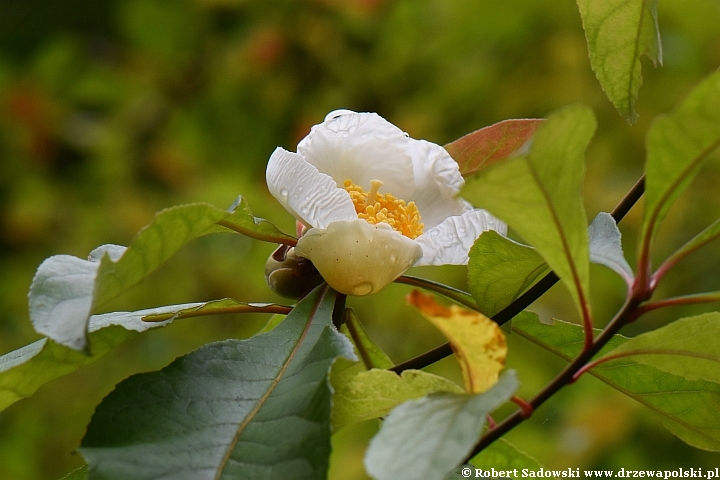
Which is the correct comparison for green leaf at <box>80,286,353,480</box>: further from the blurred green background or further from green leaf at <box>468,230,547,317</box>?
the blurred green background

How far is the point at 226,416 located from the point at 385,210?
200 millimetres

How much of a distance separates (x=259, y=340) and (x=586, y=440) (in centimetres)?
110

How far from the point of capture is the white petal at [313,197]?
0.50 meters

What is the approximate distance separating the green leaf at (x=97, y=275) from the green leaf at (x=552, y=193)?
6.1 inches

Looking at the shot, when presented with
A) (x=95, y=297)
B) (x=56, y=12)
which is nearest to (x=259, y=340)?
(x=95, y=297)

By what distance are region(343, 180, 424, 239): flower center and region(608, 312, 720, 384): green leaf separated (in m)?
0.18

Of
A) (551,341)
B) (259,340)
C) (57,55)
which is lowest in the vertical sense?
(551,341)

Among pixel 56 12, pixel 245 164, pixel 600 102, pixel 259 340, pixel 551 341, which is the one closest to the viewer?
pixel 259 340

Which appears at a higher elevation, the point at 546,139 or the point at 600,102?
the point at 546,139

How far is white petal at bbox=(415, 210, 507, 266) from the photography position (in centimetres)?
52

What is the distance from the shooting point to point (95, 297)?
1.27 feet

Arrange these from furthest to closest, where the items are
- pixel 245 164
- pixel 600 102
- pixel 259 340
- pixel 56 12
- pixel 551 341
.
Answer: pixel 56 12 → pixel 245 164 → pixel 600 102 → pixel 551 341 → pixel 259 340

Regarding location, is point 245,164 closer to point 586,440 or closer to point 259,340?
point 586,440

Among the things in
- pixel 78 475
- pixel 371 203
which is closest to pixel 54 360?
pixel 78 475
